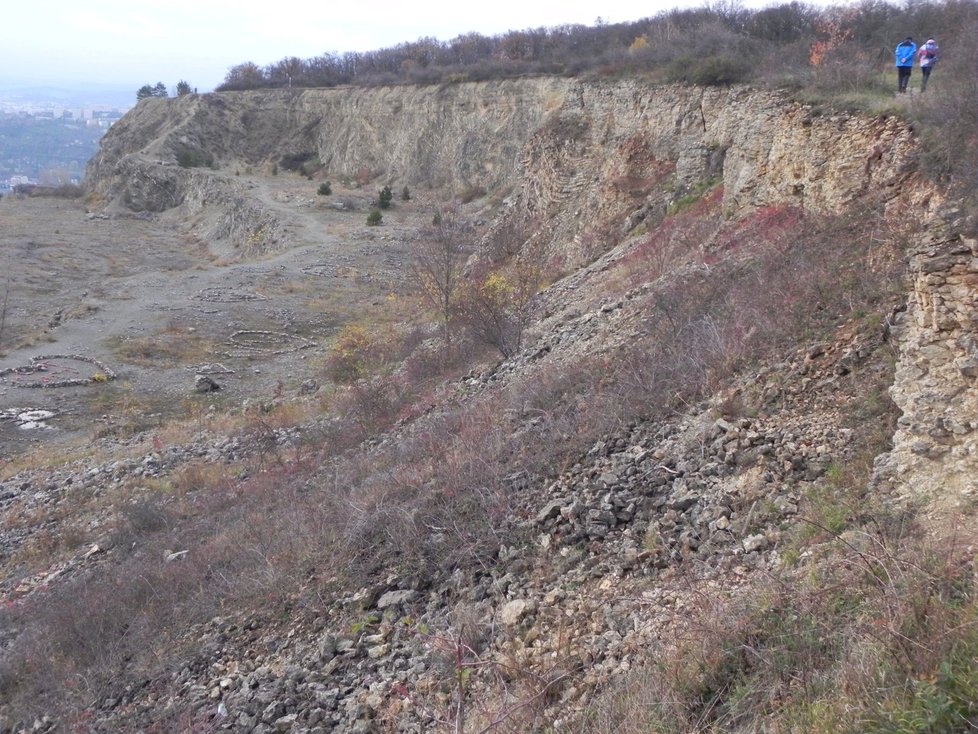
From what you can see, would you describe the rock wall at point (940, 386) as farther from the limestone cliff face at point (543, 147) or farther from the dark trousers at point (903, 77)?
the dark trousers at point (903, 77)

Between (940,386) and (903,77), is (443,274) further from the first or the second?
(940,386)

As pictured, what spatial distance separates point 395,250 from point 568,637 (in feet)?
99.5

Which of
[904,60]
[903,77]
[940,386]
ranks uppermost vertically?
[904,60]

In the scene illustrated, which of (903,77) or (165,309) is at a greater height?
(903,77)

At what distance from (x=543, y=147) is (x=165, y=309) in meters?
14.2

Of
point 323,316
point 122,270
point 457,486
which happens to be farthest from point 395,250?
point 457,486

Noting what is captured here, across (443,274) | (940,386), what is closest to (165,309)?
(443,274)

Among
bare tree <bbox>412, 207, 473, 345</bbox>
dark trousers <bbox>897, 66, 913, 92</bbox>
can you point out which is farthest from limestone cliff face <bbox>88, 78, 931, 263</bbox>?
bare tree <bbox>412, 207, 473, 345</bbox>

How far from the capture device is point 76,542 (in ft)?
33.0

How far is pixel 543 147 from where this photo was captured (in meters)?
23.4

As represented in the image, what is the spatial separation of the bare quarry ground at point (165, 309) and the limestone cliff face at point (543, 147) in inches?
169

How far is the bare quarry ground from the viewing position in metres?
17.7

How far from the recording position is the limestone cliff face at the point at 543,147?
1177 centimetres

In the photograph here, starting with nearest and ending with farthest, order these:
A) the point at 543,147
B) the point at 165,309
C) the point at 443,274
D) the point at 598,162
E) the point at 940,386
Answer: the point at 940,386 < the point at 443,274 < the point at 598,162 < the point at 543,147 < the point at 165,309
